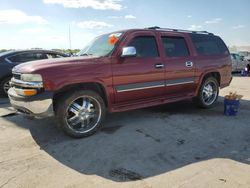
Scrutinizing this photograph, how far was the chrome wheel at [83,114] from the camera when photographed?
4.82 meters

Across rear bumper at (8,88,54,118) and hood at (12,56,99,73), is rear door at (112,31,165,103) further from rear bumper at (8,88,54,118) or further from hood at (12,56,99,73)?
rear bumper at (8,88,54,118)

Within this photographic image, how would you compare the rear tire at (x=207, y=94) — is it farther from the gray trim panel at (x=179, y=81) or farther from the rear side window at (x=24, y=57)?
the rear side window at (x=24, y=57)

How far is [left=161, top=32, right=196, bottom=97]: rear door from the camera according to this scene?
237 inches

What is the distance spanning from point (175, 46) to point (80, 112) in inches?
110

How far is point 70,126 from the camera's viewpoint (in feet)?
15.7

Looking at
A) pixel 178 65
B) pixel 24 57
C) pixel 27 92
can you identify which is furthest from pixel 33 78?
pixel 24 57

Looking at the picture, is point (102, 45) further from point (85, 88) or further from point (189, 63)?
point (189, 63)

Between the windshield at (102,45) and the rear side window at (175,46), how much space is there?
118cm

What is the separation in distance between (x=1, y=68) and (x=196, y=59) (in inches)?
232

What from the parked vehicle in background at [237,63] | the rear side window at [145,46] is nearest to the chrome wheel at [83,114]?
the rear side window at [145,46]

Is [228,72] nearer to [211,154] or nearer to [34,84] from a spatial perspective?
[211,154]

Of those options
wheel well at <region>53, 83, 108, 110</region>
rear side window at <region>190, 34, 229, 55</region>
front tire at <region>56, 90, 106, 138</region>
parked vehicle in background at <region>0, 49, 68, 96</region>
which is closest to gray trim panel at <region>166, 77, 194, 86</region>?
rear side window at <region>190, 34, 229, 55</region>

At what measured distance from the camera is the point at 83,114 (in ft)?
16.1

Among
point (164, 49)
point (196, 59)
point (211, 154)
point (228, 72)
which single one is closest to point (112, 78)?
point (164, 49)
